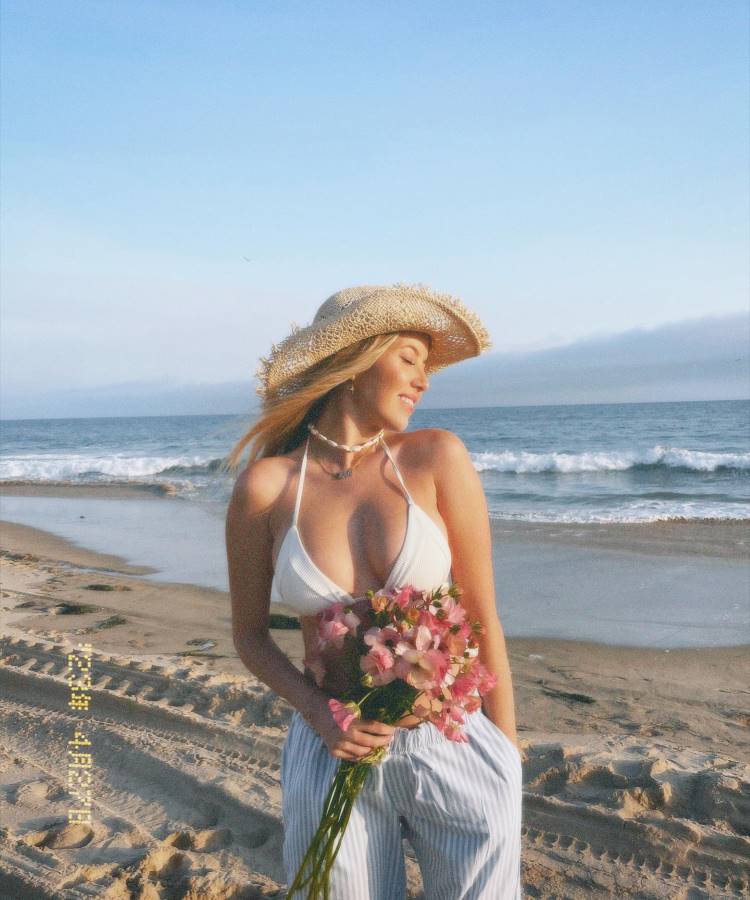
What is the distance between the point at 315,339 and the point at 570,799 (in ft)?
9.35

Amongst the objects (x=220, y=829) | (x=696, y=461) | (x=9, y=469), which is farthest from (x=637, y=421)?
(x=220, y=829)

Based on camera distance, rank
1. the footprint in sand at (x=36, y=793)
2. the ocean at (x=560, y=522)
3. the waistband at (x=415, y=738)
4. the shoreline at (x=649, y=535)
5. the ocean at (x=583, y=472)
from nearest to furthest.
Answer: the waistband at (x=415, y=738)
the footprint in sand at (x=36, y=793)
the ocean at (x=560, y=522)
the shoreline at (x=649, y=535)
the ocean at (x=583, y=472)

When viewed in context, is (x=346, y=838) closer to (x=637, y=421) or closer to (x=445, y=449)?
(x=445, y=449)

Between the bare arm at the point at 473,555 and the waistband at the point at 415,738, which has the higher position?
the bare arm at the point at 473,555

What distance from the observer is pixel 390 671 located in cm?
180

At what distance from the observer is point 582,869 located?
342 centimetres

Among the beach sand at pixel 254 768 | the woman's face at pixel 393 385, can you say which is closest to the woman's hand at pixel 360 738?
the woman's face at pixel 393 385

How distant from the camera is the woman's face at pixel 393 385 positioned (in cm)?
234

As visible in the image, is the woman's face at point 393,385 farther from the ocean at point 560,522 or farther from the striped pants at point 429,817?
the striped pants at point 429,817

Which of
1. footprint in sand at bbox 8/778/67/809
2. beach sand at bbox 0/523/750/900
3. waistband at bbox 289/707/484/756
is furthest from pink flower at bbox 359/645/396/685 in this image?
footprint in sand at bbox 8/778/67/809

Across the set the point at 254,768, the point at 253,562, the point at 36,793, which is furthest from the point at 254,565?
the point at 36,793

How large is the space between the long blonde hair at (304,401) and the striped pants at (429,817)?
98 centimetres

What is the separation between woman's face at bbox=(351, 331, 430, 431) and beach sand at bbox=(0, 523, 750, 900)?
219 cm

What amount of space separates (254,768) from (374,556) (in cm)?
279
